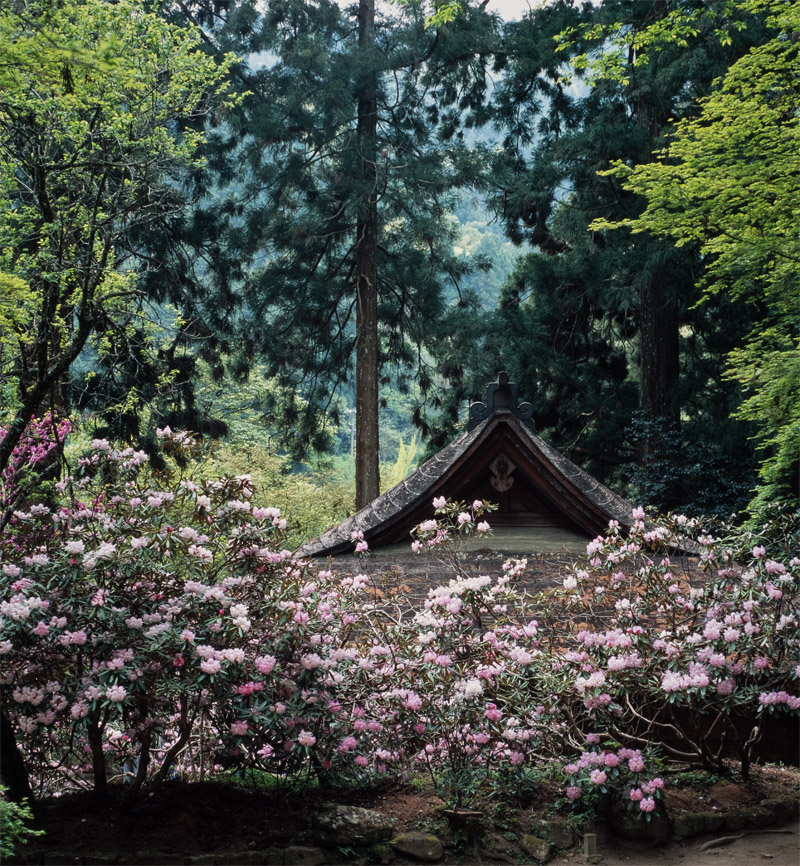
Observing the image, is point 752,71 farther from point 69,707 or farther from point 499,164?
point 69,707

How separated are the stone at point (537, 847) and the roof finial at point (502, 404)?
10.1 feet

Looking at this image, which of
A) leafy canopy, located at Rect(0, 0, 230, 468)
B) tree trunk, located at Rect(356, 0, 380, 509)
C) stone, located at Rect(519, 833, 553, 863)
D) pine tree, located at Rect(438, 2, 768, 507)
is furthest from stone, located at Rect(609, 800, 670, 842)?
tree trunk, located at Rect(356, 0, 380, 509)

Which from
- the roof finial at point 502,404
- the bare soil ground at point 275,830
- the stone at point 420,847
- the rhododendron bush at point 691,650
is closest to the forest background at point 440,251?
the roof finial at point 502,404

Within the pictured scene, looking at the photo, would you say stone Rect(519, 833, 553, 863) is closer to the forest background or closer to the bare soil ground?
the bare soil ground

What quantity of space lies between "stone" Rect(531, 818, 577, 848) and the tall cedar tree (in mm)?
10573

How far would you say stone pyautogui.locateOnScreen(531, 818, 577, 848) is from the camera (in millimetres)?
4121

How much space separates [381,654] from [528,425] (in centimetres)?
271

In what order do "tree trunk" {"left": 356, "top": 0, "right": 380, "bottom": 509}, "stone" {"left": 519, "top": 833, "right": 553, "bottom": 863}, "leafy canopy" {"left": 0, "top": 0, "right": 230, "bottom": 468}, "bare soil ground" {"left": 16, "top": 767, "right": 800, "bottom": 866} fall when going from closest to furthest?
"bare soil ground" {"left": 16, "top": 767, "right": 800, "bottom": 866} → "stone" {"left": 519, "top": 833, "right": 553, "bottom": 863} → "leafy canopy" {"left": 0, "top": 0, "right": 230, "bottom": 468} → "tree trunk" {"left": 356, "top": 0, "right": 380, "bottom": 509}

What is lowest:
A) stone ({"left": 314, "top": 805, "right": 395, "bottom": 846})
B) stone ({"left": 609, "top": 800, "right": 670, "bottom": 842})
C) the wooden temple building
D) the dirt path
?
the dirt path

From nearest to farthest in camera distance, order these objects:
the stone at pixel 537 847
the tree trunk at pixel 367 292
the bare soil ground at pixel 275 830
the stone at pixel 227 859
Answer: the stone at pixel 227 859, the bare soil ground at pixel 275 830, the stone at pixel 537 847, the tree trunk at pixel 367 292

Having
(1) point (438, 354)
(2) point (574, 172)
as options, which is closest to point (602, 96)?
(2) point (574, 172)

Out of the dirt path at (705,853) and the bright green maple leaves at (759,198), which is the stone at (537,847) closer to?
the dirt path at (705,853)

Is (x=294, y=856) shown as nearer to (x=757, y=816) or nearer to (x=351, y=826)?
(x=351, y=826)

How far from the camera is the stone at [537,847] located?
401 cm
